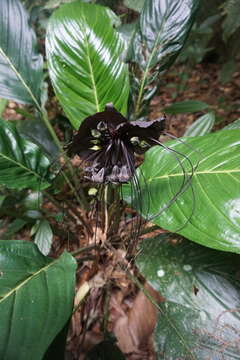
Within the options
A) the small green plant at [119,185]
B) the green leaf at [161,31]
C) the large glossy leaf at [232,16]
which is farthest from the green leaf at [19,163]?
the large glossy leaf at [232,16]

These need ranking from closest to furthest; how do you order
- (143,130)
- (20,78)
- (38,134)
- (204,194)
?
(143,130), (204,194), (20,78), (38,134)

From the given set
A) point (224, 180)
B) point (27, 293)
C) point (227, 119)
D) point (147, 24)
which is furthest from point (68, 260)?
point (227, 119)

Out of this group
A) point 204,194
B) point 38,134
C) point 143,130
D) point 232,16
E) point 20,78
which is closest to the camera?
point 143,130

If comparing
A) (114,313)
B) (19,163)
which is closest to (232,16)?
(19,163)

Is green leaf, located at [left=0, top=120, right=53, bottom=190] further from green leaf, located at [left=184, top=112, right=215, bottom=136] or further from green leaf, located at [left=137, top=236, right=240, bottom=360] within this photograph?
A: green leaf, located at [left=184, top=112, right=215, bottom=136]

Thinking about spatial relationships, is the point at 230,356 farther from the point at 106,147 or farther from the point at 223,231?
the point at 106,147

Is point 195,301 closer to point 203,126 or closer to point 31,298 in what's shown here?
point 31,298

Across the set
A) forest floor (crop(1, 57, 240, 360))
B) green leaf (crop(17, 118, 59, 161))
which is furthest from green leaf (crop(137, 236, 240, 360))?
green leaf (crop(17, 118, 59, 161))
